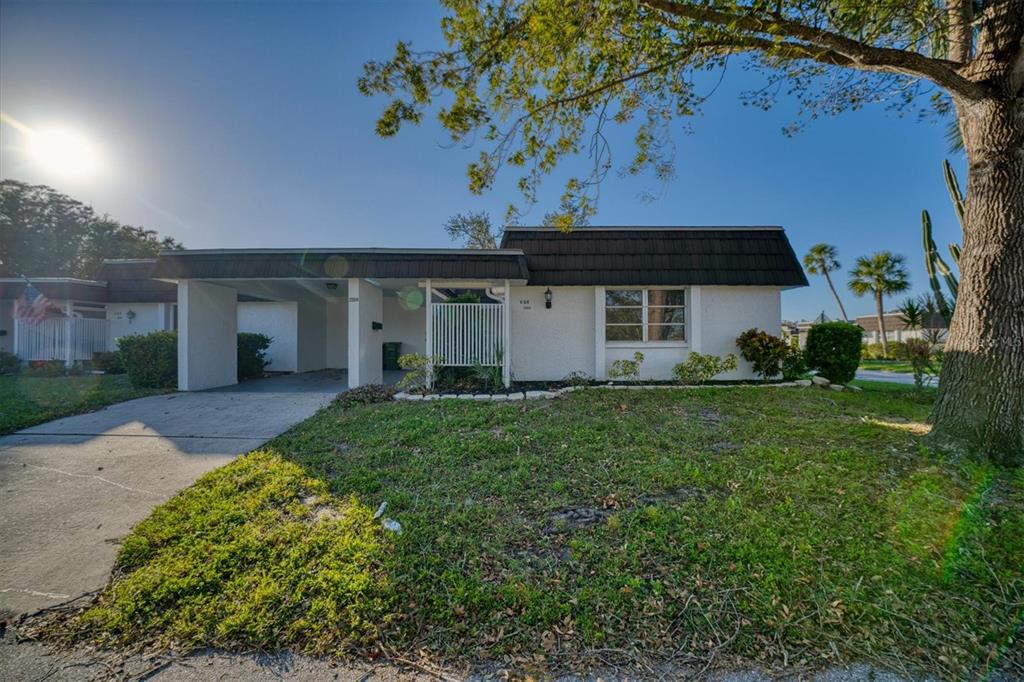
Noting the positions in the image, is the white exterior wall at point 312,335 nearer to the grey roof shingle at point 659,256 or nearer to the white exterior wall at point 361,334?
the white exterior wall at point 361,334

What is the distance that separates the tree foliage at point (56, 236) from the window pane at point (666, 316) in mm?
30758

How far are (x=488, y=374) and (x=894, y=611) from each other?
647 centimetres

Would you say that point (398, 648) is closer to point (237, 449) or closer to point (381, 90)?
point (237, 449)

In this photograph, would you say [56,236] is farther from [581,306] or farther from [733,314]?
[733,314]

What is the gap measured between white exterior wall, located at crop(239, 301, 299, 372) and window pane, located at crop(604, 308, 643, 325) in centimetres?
1039

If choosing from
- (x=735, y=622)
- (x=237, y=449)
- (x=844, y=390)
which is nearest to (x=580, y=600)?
(x=735, y=622)

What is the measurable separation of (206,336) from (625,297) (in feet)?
33.1

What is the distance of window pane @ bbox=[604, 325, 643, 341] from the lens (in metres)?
9.34

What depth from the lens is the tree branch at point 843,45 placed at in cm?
386

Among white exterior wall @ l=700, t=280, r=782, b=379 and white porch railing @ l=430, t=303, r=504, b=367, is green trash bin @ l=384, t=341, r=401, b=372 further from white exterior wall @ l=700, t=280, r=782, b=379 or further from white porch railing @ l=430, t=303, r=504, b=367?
white exterior wall @ l=700, t=280, r=782, b=379

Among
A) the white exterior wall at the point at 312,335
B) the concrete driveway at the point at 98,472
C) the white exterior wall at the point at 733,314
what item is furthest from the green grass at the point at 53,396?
the white exterior wall at the point at 733,314

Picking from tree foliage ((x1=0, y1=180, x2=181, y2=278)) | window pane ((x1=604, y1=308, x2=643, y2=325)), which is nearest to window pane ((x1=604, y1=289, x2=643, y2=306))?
window pane ((x1=604, y1=308, x2=643, y2=325))

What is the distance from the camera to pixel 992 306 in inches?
146

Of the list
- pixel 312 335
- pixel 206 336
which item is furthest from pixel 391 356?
pixel 206 336
